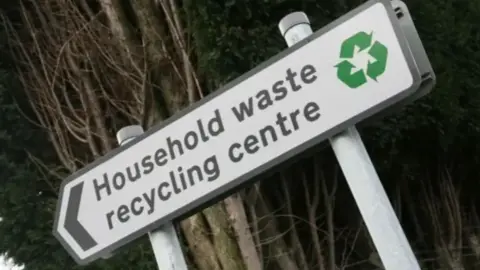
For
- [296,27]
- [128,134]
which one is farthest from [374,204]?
[128,134]

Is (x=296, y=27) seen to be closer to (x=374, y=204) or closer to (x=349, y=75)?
(x=349, y=75)

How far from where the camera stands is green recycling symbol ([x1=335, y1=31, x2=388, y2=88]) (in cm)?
109

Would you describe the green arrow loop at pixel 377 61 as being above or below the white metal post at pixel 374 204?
above

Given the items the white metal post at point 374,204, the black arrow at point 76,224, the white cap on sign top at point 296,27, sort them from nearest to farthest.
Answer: the white metal post at point 374,204 → the white cap on sign top at point 296,27 → the black arrow at point 76,224

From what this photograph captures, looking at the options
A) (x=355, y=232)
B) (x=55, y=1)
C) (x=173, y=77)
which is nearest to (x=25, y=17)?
(x=55, y=1)

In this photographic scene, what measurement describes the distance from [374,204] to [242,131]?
0.29 meters

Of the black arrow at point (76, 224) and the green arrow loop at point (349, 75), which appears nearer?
the green arrow loop at point (349, 75)

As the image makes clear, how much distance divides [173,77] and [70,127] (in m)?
0.56

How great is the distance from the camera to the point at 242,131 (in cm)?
124

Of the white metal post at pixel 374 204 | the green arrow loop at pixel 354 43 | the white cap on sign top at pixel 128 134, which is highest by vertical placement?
the white cap on sign top at pixel 128 134

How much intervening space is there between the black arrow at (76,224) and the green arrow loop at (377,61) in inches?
25.7

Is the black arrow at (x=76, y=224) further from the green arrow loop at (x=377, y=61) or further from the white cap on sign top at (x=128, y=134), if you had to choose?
the green arrow loop at (x=377, y=61)

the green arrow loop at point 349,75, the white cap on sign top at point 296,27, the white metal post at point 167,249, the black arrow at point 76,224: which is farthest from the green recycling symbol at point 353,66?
the black arrow at point 76,224

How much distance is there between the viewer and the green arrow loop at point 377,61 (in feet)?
3.58
